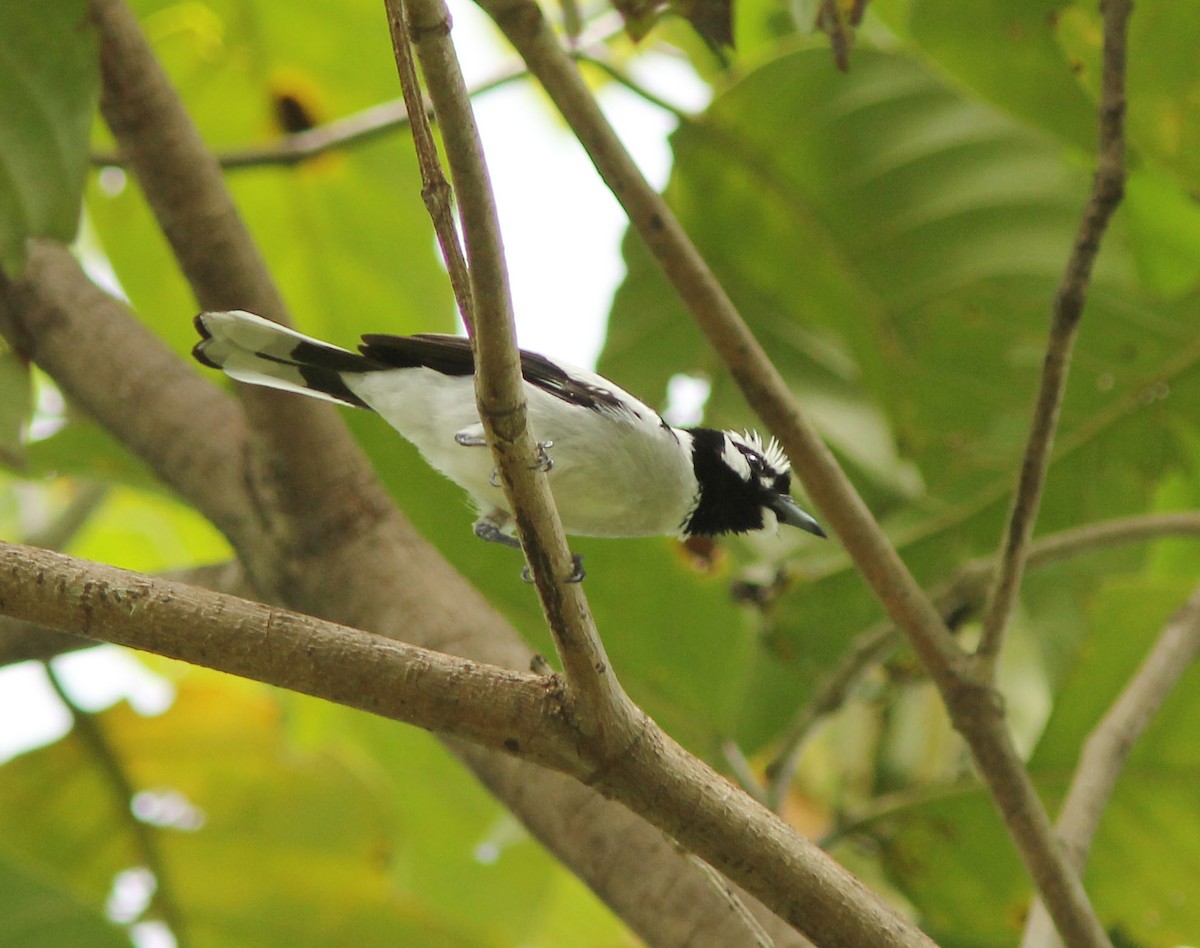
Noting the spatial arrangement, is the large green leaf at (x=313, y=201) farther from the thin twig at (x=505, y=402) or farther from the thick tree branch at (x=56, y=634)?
the thin twig at (x=505, y=402)

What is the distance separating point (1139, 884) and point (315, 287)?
2492 millimetres

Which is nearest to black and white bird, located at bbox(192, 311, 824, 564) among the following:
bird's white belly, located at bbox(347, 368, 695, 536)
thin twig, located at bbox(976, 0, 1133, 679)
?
bird's white belly, located at bbox(347, 368, 695, 536)

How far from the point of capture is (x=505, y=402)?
1.42 metres

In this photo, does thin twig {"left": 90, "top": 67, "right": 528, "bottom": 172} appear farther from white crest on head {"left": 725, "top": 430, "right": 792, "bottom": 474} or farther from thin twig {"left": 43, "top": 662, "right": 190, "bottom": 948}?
thin twig {"left": 43, "top": 662, "right": 190, "bottom": 948}

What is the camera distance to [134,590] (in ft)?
4.80

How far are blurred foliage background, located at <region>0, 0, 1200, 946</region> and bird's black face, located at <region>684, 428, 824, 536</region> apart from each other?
0.16m

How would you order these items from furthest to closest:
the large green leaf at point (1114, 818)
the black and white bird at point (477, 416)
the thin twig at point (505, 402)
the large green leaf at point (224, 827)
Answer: the large green leaf at point (224, 827), the large green leaf at point (1114, 818), the black and white bird at point (477, 416), the thin twig at point (505, 402)

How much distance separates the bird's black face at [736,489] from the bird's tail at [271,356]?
73cm

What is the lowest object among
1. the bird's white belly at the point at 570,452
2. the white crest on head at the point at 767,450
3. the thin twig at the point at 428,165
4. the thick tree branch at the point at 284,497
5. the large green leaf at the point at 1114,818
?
the thin twig at the point at 428,165

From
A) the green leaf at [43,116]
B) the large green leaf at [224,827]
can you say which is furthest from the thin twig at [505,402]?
the large green leaf at [224,827]

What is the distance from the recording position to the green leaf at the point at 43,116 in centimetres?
232

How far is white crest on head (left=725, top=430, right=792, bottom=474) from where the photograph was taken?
→ 289cm

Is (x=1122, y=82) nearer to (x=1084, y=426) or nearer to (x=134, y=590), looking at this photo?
(x=1084, y=426)

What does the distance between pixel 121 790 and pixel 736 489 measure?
1546 millimetres
